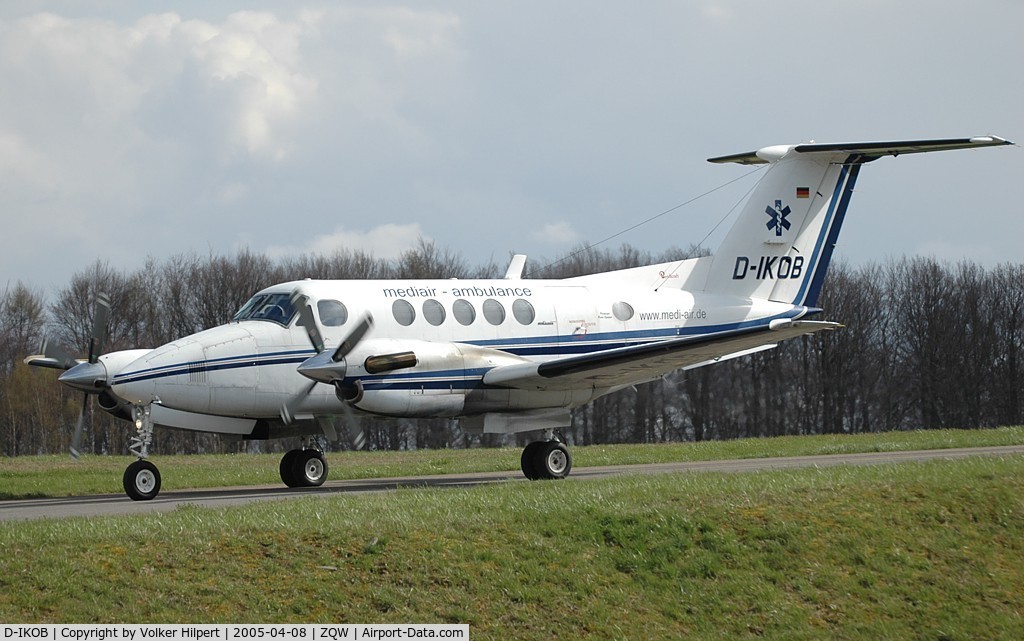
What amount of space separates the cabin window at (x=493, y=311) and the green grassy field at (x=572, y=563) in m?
5.94

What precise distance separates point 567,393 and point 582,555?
28.0 feet

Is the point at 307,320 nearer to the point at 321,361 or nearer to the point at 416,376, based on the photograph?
the point at 321,361

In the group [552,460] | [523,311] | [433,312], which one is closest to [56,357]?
[433,312]

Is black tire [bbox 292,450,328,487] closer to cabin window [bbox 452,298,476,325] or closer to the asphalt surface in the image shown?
the asphalt surface

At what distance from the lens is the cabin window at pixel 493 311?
21.8m

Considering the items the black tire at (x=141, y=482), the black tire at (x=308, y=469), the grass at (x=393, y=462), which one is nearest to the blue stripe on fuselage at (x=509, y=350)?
the black tire at (x=141, y=482)

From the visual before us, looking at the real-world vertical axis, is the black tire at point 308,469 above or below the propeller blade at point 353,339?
below

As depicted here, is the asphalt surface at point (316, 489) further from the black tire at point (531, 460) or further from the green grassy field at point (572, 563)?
the green grassy field at point (572, 563)

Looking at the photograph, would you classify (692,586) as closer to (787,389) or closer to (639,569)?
(639,569)

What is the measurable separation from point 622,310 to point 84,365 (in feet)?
34.8

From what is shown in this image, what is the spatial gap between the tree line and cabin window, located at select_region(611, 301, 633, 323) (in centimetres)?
3304

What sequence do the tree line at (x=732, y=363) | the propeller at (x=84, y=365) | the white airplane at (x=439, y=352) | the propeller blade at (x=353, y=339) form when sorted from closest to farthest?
1. the propeller blade at (x=353, y=339)
2. the propeller at (x=84, y=365)
3. the white airplane at (x=439, y=352)
4. the tree line at (x=732, y=363)
